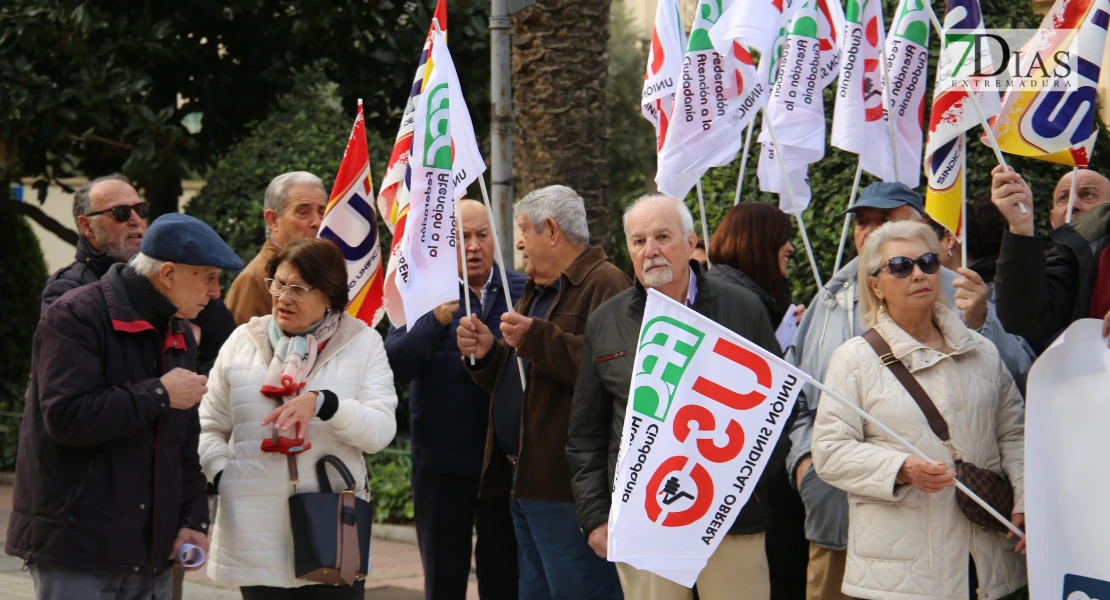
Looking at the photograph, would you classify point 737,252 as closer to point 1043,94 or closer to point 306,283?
point 1043,94

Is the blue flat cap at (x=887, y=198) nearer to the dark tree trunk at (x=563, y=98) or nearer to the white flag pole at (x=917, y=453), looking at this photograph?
the white flag pole at (x=917, y=453)

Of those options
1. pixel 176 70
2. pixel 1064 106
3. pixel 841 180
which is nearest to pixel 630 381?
pixel 1064 106

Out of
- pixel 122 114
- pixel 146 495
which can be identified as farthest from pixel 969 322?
pixel 122 114

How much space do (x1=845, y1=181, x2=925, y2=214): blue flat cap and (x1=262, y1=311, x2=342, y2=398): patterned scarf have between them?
6.93ft

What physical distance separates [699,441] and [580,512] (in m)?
0.73

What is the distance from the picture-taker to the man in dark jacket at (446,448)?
18.7 feet

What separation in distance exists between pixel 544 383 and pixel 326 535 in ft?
3.56

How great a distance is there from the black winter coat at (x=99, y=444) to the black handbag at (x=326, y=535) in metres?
0.41

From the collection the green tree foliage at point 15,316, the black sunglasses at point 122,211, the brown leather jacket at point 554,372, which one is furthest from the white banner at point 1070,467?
the green tree foliage at point 15,316

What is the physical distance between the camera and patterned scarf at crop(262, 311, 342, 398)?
4.70 meters

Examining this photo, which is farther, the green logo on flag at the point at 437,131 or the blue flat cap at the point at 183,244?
the green logo on flag at the point at 437,131

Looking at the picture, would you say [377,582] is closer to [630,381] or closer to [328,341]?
[328,341]

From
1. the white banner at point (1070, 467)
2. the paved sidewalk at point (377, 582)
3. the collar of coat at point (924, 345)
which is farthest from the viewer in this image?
the paved sidewalk at point (377, 582)

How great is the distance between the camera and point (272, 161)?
972 cm
